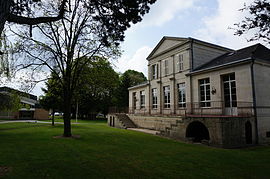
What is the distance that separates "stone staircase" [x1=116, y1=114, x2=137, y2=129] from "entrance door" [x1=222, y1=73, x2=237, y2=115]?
39.4ft

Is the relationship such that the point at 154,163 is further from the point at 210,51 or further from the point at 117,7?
the point at 210,51

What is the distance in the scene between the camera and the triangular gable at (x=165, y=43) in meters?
20.7

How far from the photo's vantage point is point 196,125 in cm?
1603

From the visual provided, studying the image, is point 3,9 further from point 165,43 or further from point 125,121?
point 125,121

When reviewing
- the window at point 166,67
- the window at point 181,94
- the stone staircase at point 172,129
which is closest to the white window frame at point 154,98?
the window at point 166,67

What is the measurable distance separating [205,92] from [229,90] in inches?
91.7

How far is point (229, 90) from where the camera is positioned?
50.0ft

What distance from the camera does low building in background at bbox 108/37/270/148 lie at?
13.0 meters

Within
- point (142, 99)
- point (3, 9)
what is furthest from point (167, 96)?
point (3, 9)

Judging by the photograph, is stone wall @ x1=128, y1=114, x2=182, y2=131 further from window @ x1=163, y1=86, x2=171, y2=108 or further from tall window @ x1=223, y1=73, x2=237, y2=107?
tall window @ x1=223, y1=73, x2=237, y2=107

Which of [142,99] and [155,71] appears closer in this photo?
[155,71]

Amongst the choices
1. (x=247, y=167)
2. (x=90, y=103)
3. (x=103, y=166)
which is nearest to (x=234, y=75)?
(x=247, y=167)

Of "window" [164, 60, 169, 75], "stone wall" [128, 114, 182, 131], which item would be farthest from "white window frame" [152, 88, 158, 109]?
"window" [164, 60, 169, 75]

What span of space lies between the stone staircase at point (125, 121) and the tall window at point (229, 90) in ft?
39.6
